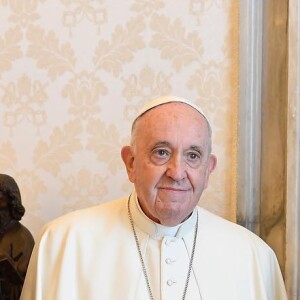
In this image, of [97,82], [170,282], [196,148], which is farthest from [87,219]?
[97,82]

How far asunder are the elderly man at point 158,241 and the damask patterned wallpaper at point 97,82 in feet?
1.58

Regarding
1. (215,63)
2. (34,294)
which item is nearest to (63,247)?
(34,294)

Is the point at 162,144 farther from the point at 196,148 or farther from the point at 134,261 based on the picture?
the point at 134,261

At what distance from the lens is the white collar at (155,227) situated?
1.94 m

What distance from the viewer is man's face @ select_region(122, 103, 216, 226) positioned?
5.93 ft

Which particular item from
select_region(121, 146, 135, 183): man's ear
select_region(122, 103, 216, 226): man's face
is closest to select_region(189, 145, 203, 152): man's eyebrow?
select_region(122, 103, 216, 226): man's face

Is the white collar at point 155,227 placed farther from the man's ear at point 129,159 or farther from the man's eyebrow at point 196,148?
the man's eyebrow at point 196,148

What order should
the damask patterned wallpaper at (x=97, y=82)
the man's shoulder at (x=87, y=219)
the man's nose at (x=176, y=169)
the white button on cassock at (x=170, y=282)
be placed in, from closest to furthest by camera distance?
1. the man's nose at (x=176, y=169)
2. the white button on cassock at (x=170, y=282)
3. the man's shoulder at (x=87, y=219)
4. the damask patterned wallpaper at (x=97, y=82)

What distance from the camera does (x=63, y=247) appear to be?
6.42ft

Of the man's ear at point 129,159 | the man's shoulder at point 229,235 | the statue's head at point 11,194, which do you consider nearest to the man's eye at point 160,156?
the man's ear at point 129,159

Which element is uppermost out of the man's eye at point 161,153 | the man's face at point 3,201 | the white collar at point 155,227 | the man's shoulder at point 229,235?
the man's eye at point 161,153

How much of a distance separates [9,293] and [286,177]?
1084 millimetres

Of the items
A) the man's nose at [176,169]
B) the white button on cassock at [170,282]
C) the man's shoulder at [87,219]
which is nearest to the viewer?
the man's nose at [176,169]

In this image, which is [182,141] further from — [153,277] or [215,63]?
[215,63]
